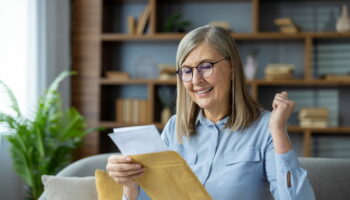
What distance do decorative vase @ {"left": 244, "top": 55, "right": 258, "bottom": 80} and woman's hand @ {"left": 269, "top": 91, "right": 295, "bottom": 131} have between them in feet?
9.92

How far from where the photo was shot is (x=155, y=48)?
16.3 feet

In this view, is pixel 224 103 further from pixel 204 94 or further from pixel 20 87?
pixel 20 87

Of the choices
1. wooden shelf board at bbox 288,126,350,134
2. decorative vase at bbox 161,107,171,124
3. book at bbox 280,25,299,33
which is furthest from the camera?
Result: decorative vase at bbox 161,107,171,124

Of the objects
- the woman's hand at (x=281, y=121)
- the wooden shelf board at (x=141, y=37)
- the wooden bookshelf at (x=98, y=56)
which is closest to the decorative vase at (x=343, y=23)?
the wooden bookshelf at (x=98, y=56)

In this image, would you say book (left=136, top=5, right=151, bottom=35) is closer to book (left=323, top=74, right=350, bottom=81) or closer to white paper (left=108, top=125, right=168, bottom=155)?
book (left=323, top=74, right=350, bottom=81)

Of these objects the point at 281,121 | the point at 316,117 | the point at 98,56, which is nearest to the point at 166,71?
the point at 98,56

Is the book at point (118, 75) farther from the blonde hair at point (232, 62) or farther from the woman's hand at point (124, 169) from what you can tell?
the woman's hand at point (124, 169)

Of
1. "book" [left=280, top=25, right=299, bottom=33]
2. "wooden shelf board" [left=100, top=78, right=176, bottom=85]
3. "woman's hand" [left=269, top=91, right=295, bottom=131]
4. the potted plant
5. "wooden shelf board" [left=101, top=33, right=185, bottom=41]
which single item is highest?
"book" [left=280, top=25, right=299, bottom=33]

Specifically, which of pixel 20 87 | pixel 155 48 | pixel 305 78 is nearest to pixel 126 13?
pixel 155 48

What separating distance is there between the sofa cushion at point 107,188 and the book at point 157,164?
37 cm

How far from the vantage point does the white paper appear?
4.58ft

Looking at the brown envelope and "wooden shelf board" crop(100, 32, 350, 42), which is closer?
the brown envelope

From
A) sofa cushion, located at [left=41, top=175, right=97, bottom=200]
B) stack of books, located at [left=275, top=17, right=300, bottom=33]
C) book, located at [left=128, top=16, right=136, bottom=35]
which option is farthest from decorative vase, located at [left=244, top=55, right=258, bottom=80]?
sofa cushion, located at [left=41, top=175, right=97, bottom=200]

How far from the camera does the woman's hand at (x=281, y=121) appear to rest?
1509 mm
